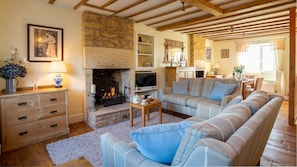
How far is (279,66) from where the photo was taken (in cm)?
647

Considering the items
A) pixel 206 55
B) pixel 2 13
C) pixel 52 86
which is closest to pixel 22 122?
pixel 52 86

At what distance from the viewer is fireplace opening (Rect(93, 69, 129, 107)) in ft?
13.8

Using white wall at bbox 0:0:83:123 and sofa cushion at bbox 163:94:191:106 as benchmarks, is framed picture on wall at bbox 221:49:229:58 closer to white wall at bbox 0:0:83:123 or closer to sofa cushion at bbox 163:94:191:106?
sofa cushion at bbox 163:94:191:106

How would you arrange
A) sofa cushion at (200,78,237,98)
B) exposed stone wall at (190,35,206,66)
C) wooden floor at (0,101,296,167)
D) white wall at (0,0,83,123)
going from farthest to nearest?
exposed stone wall at (190,35,206,66)
sofa cushion at (200,78,237,98)
white wall at (0,0,83,123)
wooden floor at (0,101,296,167)

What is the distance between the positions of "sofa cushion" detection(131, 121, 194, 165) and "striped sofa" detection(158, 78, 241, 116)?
2670 millimetres

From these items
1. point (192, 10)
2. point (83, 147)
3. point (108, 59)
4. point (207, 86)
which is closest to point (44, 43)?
point (108, 59)

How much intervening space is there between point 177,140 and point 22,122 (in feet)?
8.71

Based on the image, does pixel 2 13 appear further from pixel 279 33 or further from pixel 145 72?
pixel 279 33

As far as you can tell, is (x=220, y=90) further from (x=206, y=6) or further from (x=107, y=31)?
(x=107, y=31)

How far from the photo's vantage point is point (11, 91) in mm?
2727

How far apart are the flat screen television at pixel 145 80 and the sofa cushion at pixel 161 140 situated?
3.75m

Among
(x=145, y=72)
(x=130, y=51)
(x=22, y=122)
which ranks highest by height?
(x=130, y=51)

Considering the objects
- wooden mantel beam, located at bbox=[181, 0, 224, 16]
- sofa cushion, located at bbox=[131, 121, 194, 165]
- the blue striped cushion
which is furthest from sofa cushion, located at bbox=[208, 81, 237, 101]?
sofa cushion, located at bbox=[131, 121, 194, 165]

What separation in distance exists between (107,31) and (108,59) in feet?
2.17
